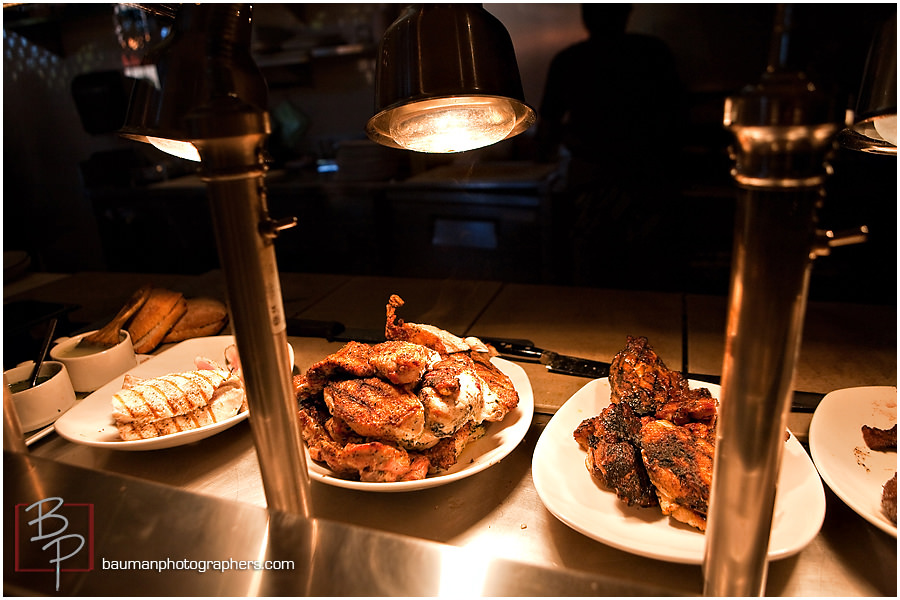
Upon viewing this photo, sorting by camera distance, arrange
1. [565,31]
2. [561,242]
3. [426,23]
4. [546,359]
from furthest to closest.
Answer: [561,242] → [565,31] → [546,359] → [426,23]

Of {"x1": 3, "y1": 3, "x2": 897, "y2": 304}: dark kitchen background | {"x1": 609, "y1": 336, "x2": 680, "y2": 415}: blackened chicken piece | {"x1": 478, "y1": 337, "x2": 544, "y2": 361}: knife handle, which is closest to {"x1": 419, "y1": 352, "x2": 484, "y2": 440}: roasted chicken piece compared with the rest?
{"x1": 609, "y1": 336, "x2": 680, "y2": 415}: blackened chicken piece

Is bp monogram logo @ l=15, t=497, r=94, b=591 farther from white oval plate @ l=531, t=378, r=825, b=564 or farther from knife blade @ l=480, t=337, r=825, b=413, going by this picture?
knife blade @ l=480, t=337, r=825, b=413

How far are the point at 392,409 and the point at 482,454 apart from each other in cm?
20

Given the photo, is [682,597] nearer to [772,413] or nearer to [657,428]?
[772,413]

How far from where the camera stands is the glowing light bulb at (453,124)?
868 mm

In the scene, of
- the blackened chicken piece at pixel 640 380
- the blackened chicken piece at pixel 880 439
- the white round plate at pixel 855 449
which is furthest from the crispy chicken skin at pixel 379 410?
the blackened chicken piece at pixel 880 439

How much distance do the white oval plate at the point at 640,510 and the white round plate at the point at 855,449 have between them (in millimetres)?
32

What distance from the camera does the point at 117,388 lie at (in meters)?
1.25

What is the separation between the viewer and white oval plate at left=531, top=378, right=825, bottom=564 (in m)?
0.72

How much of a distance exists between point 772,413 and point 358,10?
11.1 feet

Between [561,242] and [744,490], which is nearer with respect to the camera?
[744,490]

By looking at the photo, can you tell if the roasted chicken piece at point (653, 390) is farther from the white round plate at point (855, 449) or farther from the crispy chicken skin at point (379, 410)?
the crispy chicken skin at point (379, 410)

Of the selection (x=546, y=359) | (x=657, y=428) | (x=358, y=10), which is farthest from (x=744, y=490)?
(x=358, y=10)

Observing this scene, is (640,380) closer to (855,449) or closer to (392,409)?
(855,449)
